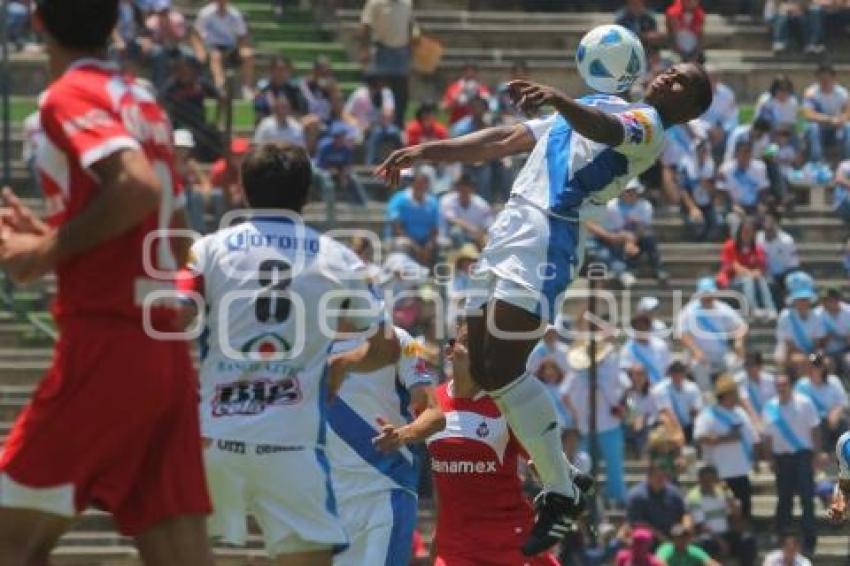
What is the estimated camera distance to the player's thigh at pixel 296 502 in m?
9.73

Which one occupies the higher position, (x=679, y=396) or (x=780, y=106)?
(x=780, y=106)

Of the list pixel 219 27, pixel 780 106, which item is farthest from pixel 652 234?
pixel 219 27

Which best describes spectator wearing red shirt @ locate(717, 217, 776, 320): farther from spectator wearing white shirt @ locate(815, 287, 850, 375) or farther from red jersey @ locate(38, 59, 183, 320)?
red jersey @ locate(38, 59, 183, 320)

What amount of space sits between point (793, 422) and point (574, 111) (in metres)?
11.8

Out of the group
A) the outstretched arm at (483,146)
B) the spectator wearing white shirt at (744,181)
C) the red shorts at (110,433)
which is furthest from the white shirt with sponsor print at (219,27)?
the red shorts at (110,433)

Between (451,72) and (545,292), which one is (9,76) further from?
(545,292)

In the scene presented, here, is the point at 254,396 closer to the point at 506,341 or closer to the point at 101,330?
the point at 101,330

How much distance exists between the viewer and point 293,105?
1006 inches

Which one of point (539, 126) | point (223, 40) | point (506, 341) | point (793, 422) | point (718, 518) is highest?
point (539, 126)

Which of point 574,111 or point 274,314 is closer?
point 274,314

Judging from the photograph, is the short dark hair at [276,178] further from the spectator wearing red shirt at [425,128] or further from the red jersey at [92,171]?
the spectator wearing red shirt at [425,128]

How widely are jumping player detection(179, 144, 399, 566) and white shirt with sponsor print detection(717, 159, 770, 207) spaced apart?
16385 mm

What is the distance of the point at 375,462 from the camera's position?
13.6 meters

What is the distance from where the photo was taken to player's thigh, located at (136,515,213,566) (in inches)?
324
